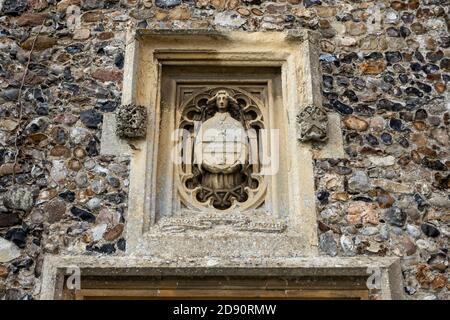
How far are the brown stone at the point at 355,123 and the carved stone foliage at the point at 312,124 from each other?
159mm

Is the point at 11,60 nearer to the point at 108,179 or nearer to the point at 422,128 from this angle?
the point at 108,179

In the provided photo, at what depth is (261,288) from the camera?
4398 mm

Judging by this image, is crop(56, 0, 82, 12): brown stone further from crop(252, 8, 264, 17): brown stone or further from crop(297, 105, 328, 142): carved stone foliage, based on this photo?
crop(297, 105, 328, 142): carved stone foliage

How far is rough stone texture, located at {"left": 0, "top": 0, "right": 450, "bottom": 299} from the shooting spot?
4.55m

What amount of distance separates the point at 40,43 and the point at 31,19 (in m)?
0.25

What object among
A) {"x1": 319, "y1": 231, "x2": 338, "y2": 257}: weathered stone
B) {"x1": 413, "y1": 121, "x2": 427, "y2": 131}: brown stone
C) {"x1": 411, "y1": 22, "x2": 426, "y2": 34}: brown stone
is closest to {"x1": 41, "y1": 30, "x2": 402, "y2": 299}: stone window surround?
{"x1": 319, "y1": 231, "x2": 338, "y2": 257}: weathered stone

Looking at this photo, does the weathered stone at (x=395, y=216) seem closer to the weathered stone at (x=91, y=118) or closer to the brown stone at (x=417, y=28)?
the brown stone at (x=417, y=28)

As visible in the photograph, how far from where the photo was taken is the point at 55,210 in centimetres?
463

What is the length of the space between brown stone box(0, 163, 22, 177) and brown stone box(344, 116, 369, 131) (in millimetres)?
2156

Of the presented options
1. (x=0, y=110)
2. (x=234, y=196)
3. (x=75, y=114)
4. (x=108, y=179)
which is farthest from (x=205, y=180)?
(x=0, y=110)

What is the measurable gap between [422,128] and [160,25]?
197cm

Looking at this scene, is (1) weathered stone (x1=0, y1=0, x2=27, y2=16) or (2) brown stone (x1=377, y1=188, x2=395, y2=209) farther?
(1) weathered stone (x1=0, y1=0, x2=27, y2=16)

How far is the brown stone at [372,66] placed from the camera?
5.24 meters

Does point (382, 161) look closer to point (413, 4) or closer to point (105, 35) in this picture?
point (413, 4)
